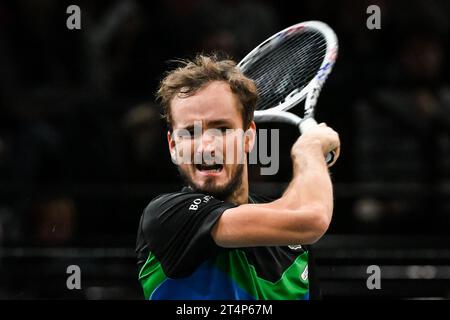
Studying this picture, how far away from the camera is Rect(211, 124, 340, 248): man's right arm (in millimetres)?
2350

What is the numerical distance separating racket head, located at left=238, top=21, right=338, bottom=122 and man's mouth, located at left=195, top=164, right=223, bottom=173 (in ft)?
1.79

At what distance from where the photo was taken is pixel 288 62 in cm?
310

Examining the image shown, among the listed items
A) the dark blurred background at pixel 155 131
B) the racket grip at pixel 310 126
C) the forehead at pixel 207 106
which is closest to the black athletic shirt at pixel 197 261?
the forehead at pixel 207 106

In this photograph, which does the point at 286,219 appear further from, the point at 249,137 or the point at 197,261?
the point at 249,137

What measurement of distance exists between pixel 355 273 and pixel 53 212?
185 cm

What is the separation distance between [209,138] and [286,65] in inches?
29.3

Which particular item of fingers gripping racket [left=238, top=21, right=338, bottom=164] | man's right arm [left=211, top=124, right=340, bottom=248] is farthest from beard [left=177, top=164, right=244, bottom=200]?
fingers gripping racket [left=238, top=21, right=338, bottom=164]

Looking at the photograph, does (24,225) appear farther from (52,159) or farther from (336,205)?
(336,205)

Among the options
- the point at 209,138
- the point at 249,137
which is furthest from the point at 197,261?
the point at 249,137

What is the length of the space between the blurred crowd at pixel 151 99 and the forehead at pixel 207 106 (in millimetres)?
2775

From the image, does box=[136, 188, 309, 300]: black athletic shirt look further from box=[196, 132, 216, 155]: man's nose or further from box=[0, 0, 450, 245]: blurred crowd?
box=[0, 0, 450, 245]: blurred crowd

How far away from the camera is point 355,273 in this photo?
4.70m

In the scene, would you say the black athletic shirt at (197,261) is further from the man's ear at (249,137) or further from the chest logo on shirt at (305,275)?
the man's ear at (249,137)

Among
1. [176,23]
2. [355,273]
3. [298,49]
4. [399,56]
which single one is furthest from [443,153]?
[298,49]
